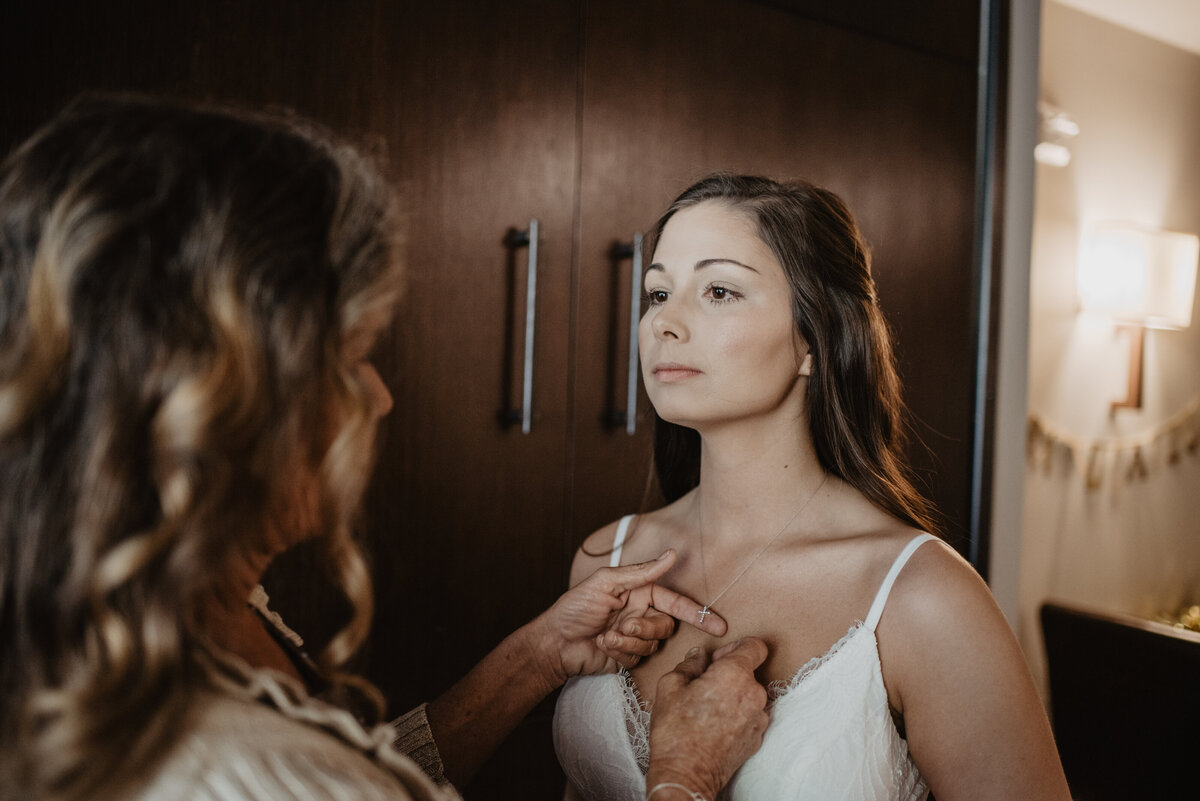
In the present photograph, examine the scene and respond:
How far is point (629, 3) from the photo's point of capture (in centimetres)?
210

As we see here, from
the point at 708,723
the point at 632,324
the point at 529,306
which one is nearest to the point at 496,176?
the point at 529,306

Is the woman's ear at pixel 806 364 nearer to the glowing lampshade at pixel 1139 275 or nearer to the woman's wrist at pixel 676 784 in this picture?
the woman's wrist at pixel 676 784

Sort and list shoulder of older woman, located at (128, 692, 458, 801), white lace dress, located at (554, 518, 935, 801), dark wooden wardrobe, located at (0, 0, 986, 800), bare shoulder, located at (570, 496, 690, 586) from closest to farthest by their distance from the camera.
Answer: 1. shoulder of older woman, located at (128, 692, 458, 801)
2. white lace dress, located at (554, 518, 935, 801)
3. bare shoulder, located at (570, 496, 690, 586)
4. dark wooden wardrobe, located at (0, 0, 986, 800)

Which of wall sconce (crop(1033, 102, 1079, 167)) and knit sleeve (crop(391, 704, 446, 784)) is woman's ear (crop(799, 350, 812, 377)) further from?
wall sconce (crop(1033, 102, 1079, 167))

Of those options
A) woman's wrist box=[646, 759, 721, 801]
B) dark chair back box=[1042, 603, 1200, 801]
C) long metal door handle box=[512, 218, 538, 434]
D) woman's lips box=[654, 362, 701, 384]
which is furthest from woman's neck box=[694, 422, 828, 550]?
dark chair back box=[1042, 603, 1200, 801]

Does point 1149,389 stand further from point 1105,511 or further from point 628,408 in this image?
point 628,408

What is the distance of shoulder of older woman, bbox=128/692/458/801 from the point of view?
1.96 feet

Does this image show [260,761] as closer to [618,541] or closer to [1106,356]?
[618,541]

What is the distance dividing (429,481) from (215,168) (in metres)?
1.27

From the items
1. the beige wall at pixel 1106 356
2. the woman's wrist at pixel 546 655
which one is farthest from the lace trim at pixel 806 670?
the beige wall at pixel 1106 356

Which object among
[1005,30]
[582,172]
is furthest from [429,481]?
[1005,30]

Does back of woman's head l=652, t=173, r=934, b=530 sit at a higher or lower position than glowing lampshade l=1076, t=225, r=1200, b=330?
lower

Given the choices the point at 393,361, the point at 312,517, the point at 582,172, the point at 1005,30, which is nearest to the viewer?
the point at 312,517

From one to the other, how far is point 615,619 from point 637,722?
0.51ft
